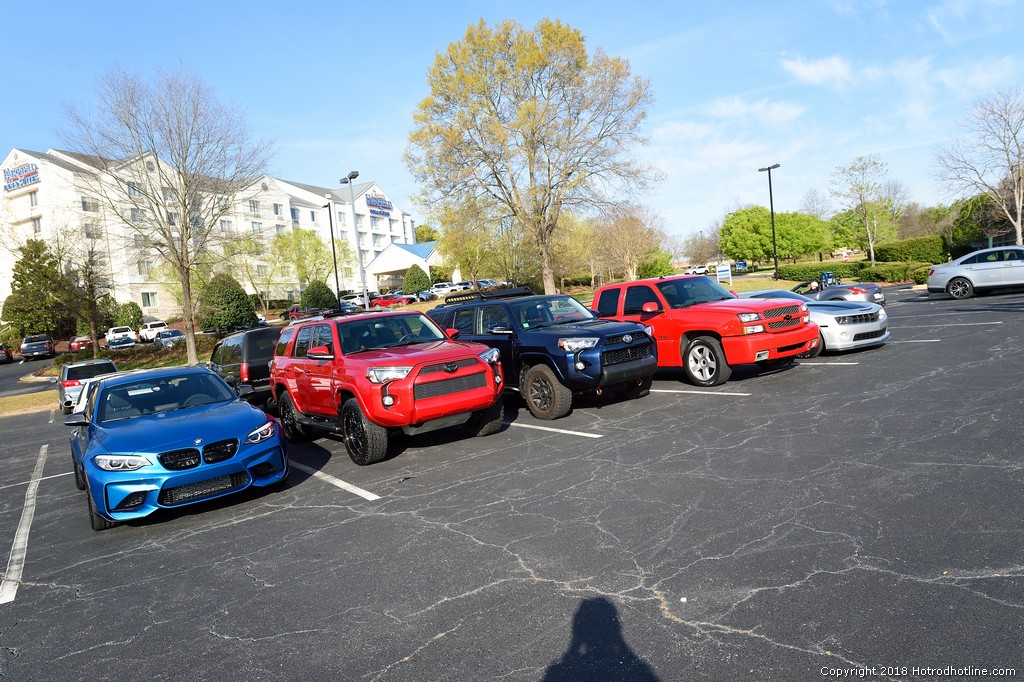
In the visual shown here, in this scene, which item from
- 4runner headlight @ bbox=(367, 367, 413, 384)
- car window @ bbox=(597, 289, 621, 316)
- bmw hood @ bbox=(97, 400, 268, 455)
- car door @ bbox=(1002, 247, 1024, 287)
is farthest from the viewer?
car door @ bbox=(1002, 247, 1024, 287)

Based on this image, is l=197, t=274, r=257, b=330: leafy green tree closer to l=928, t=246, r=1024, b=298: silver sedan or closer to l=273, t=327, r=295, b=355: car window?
l=273, t=327, r=295, b=355: car window

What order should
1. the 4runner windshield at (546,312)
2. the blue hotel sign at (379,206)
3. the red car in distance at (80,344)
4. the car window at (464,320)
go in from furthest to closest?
1. the blue hotel sign at (379,206)
2. the red car in distance at (80,344)
3. the car window at (464,320)
4. the 4runner windshield at (546,312)

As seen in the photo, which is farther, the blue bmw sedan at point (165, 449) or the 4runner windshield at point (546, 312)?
the 4runner windshield at point (546, 312)

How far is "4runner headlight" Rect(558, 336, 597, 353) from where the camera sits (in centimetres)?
922

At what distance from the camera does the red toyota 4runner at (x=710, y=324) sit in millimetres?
10211

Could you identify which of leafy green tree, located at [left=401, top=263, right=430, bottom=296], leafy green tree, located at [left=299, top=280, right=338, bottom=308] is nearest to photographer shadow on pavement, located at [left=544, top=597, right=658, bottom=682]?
leafy green tree, located at [left=299, top=280, right=338, bottom=308]

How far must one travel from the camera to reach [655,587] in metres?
3.92

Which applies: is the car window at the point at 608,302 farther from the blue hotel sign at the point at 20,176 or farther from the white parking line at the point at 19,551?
the blue hotel sign at the point at 20,176

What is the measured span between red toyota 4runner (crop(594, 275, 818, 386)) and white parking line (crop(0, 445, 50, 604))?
27.5 feet

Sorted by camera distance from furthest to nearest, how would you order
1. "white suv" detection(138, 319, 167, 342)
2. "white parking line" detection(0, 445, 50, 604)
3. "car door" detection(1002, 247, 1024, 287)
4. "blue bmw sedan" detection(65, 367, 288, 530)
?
"white suv" detection(138, 319, 167, 342) → "car door" detection(1002, 247, 1024, 287) → "blue bmw sedan" detection(65, 367, 288, 530) → "white parking line" detection(0, 445, 50, 604)

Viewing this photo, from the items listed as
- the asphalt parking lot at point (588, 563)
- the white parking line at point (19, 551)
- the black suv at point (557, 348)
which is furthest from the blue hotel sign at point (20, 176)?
the black suv at point (557, 348)

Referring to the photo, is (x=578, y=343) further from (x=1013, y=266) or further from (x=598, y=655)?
(x=1013, y=266)

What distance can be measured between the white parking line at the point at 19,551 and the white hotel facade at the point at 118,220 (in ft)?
67.3

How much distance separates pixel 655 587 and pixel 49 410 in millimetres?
24119
